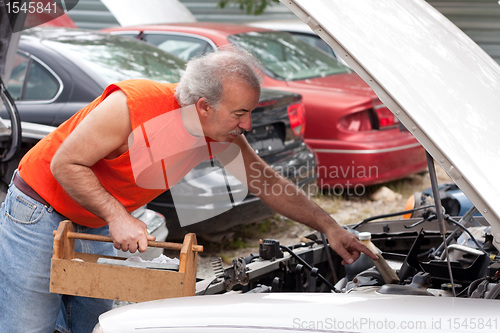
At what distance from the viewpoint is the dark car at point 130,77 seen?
174 inches

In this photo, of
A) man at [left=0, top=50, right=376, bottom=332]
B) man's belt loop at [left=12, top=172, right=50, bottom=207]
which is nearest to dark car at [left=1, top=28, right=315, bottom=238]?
man at [left=0, top=50, right=376, bottom=332]

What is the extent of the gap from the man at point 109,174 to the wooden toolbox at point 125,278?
10 centimetres

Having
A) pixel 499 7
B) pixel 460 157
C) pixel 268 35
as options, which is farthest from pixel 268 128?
pixel 499 7

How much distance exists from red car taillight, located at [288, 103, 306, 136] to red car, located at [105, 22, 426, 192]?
0.66 m

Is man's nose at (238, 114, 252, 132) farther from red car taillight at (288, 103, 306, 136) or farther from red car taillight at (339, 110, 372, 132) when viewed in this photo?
red car taillight at (339, 110, 372, 132)

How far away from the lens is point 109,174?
7.57ft

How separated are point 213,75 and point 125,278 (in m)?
0.73

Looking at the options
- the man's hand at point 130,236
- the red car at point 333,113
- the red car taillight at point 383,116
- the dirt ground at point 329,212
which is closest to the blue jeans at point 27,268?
the man's hand at point 130,236

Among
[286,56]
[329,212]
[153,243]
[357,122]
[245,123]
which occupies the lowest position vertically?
[329,212]

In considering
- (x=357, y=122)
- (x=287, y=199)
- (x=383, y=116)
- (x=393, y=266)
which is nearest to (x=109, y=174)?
(x=287, y=199)

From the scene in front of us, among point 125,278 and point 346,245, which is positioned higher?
point 125,278

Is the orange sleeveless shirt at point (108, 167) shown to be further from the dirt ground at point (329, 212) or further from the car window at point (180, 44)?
the car window at point (180, 44)

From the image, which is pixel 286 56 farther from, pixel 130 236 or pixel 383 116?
pixel 130 236

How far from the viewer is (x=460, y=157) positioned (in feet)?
5.68
